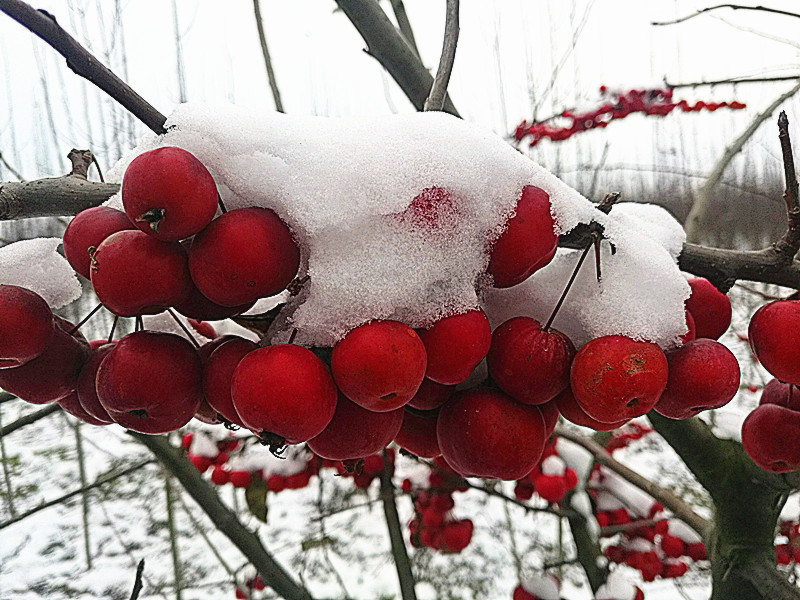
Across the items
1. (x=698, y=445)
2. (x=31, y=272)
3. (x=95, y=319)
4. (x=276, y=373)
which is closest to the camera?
(x=276, y=373)

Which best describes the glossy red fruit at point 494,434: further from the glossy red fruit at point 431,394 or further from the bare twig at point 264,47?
the bare twig at point 264,47

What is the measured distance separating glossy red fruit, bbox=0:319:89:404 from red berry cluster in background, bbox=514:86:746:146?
7.02 feet

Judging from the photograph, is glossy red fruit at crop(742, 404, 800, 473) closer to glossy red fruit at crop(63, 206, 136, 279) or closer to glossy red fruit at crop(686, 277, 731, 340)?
glossy red fruit at crop(686, 277, 731, 340)

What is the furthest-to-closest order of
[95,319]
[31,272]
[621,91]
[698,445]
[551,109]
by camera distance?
[95,319] < [551,109] < [621,91] < [698,445] < [31,272]

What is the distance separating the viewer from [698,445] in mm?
778

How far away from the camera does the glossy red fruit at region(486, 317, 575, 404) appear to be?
14.3 inches

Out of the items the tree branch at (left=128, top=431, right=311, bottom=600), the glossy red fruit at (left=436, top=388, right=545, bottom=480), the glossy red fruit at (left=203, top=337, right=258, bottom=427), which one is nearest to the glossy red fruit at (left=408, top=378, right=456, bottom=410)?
the glossy red fruit at (left=436, top=388, right=545, bottom=480)

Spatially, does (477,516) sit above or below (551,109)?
below

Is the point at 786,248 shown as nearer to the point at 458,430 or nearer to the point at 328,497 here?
the point at 458,430

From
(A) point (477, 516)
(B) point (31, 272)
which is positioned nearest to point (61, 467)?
(A) point (477, 516)

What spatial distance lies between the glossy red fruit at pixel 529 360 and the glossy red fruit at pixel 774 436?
0.26 meters

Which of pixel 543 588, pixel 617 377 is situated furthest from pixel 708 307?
pixel 543 588

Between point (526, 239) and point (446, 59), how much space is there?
30 cm

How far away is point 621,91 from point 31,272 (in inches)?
98.3
